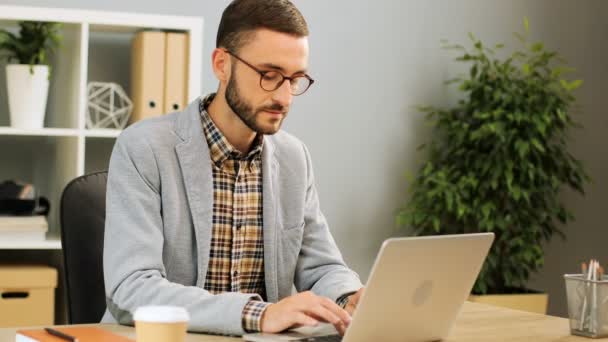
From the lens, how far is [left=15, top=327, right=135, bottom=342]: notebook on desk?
124cm

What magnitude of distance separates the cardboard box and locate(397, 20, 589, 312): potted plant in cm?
152

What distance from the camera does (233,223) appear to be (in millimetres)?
1764

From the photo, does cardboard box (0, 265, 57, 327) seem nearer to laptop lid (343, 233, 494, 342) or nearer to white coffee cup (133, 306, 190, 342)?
laptop lid (343, 233, 494, 342)

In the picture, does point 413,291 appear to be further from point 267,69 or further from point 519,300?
→ point 519,300

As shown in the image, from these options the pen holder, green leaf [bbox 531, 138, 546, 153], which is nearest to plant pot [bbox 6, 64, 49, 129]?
green leaf [bbox 531, 138, 546, 153]

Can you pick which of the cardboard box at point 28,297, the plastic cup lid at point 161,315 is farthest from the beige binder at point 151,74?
the plastic cup lid at point 161,315

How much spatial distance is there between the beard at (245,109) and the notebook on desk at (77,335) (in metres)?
0.53

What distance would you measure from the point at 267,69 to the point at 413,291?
0.58 metres

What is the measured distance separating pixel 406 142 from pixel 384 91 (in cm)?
25

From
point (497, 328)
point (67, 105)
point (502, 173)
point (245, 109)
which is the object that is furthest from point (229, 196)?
point (502, 173)

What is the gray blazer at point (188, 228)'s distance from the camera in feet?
4.85

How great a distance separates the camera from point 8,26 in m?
3.13

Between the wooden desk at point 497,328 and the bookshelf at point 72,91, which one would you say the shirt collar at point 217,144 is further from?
the bookshelf at point 72,91

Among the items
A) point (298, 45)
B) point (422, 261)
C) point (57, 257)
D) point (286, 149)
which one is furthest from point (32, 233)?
point (422, 261)
